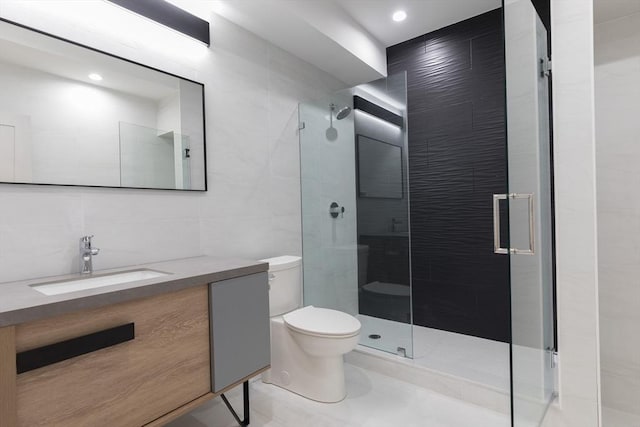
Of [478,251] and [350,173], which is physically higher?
[350,173]

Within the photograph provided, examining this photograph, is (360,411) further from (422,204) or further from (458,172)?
(458,172)

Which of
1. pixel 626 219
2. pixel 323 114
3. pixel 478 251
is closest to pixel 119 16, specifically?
pixel 323 114

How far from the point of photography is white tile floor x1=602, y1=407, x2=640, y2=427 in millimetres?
1780

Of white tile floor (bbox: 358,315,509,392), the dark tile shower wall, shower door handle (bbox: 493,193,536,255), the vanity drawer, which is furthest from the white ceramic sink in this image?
the dark tile shower wall

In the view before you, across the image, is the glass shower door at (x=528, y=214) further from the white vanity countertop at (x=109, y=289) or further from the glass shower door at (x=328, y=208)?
the glass shower door at (x=328, y=208)

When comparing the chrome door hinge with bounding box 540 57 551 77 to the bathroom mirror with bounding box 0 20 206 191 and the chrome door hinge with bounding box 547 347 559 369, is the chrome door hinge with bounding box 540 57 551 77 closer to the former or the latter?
the chrome door hinge with bounding box 547 347 559 369

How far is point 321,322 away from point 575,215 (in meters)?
1.43

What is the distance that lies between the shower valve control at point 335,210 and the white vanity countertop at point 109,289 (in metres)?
1.06

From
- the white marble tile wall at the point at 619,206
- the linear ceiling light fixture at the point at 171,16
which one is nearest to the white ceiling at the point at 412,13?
the white marble tile wall at the point at 619,206

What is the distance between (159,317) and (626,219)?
249 centimetres

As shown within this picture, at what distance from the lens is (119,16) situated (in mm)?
1662

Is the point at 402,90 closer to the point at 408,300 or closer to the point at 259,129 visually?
the point at 259,129

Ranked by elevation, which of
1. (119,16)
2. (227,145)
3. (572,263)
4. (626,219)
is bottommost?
(572,263)

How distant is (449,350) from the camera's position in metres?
2.40
